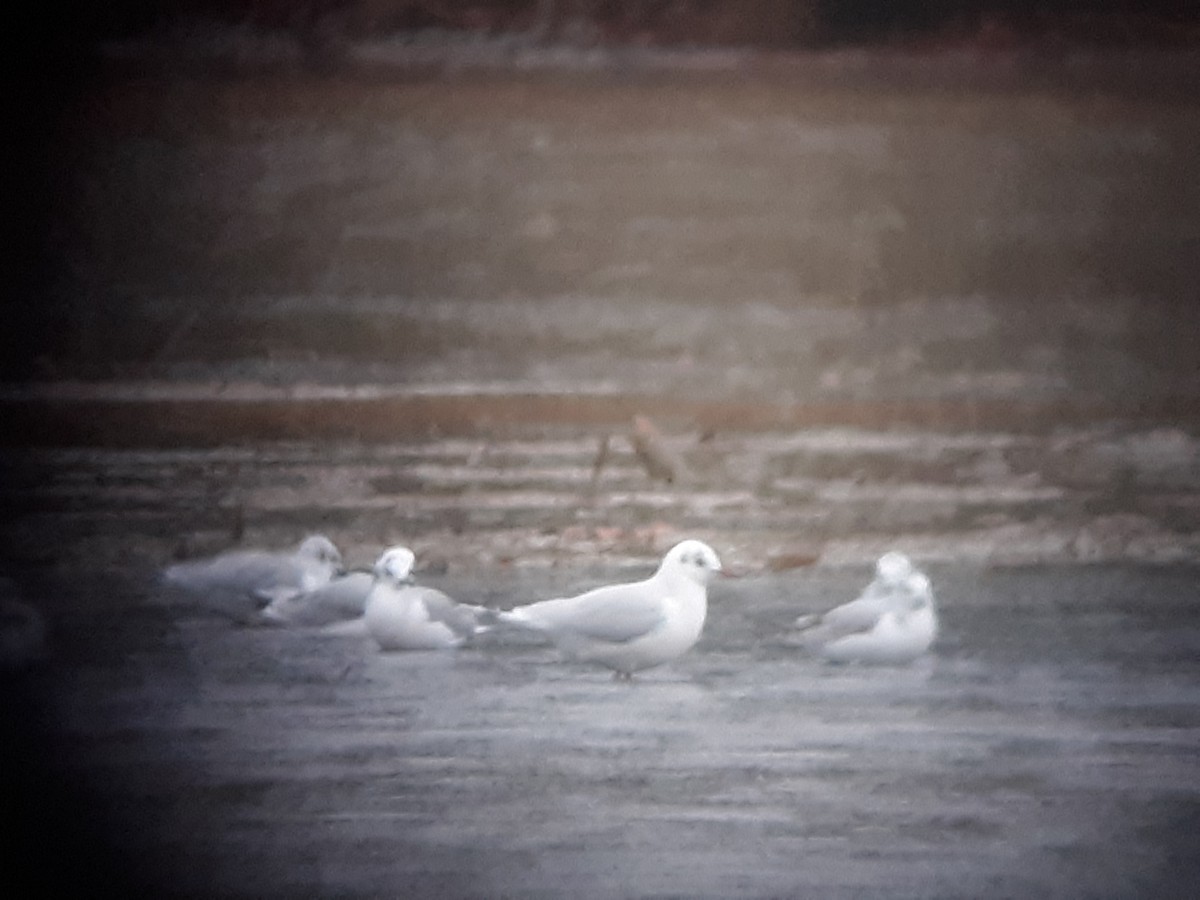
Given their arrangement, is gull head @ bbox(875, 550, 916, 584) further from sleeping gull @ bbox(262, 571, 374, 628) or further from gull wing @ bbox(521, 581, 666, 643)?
sleeping gull @ bbox(262, 571, 374, 628)

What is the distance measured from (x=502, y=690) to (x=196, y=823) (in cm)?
32

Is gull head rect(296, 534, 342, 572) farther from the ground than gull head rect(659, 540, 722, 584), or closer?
farther from the ground

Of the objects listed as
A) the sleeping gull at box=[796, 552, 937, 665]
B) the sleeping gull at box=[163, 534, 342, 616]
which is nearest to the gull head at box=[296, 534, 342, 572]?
the sleeping gull at box=[163, 534, 342, 616]

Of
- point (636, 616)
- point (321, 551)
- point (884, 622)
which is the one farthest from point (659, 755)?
point (321, 551)

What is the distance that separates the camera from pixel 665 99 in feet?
3.12

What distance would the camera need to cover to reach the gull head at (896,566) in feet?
3.23

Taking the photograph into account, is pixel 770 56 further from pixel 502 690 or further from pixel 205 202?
A: pixel 502 690

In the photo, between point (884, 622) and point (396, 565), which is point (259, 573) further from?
point (884, 622)

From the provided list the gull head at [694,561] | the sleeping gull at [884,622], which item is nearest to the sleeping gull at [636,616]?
the gull head at [694,561]

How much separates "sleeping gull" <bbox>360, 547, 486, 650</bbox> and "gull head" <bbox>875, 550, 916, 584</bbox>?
1.22ft

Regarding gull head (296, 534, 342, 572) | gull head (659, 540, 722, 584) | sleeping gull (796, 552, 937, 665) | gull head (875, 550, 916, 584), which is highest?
gull head (296, 534, 342, 572)

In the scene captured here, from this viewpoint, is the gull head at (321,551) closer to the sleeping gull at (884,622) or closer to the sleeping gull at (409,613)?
the sleeping gull at (409,613)

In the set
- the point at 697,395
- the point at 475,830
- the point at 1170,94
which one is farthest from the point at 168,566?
the point at 1170,94

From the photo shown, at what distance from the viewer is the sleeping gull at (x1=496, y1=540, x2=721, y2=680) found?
3.24 ft
